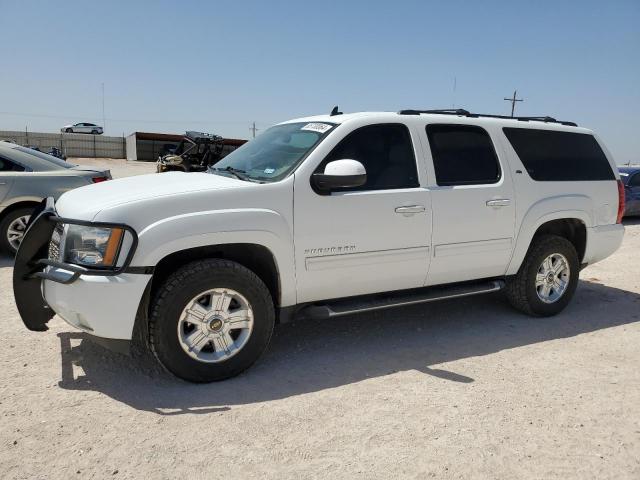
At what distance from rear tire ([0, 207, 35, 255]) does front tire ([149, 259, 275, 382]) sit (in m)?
4.95

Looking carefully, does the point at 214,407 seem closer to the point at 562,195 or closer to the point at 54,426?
the point at 54,426

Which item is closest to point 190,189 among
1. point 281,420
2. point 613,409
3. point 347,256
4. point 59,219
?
point 59,219

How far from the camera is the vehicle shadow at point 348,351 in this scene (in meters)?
3.49

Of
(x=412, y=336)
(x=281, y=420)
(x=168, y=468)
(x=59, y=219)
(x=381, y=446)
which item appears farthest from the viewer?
(x=412, y=336)

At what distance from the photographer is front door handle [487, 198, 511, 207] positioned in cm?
459

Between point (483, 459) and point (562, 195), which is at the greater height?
point (562, 195)

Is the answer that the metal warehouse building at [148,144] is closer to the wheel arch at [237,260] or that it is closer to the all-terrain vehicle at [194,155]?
the all-terrain vehicle at [194,155]

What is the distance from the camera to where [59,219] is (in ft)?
11.3

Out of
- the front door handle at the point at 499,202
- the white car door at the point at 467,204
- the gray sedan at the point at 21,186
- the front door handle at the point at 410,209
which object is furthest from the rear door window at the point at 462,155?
the gray sedan at the point at 21,186

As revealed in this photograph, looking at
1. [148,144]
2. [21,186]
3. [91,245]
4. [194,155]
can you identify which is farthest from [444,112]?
[148,144]

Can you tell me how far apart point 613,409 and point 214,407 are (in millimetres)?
2477

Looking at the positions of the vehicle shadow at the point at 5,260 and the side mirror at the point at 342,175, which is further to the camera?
the vehicle shadow at the point at 5,260

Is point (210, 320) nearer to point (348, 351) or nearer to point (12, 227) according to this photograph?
point (348, 351)

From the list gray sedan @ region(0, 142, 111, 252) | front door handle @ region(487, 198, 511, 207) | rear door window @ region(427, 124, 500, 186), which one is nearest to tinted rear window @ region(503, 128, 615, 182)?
rear door window @ region(427, 124, 500, 186)
